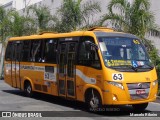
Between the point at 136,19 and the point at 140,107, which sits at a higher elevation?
the point at 136,19

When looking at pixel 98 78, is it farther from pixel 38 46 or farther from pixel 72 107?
pixel 38 46

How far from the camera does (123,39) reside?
39.6 ft

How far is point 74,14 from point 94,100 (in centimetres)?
1179

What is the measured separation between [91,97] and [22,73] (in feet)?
17.9

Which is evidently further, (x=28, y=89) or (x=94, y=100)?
(x=28, y=89)

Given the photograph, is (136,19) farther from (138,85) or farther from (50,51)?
(138,85)

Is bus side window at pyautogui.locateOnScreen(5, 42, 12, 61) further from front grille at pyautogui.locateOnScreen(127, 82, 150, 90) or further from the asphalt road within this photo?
front grille at pyautogui.locateOnScreen(127, 82, 150, 90)

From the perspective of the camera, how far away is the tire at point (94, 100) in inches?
449

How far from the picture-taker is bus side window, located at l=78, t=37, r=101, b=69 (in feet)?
37.7

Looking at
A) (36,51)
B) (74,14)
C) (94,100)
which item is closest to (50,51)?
(36,51)

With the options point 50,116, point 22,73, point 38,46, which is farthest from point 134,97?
point 22,73

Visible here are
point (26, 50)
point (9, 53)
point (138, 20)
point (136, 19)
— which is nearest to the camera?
point (26, 50)

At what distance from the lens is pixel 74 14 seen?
22.6 m

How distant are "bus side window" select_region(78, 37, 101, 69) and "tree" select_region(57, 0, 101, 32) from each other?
10.2 m
